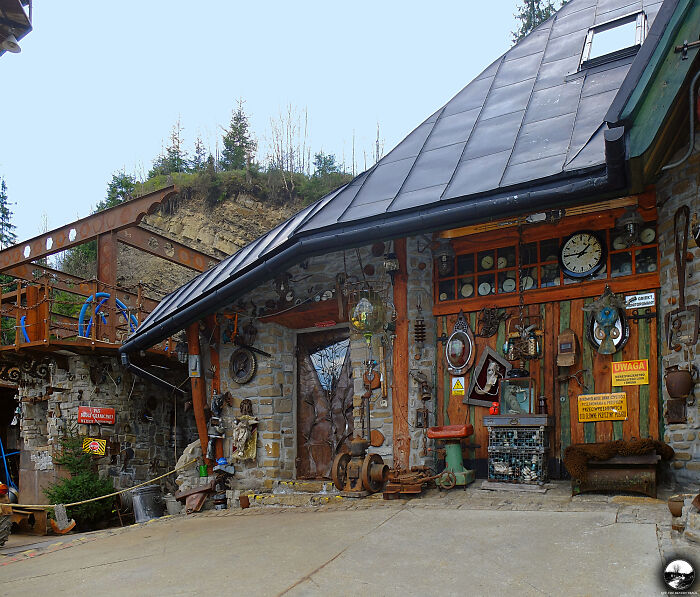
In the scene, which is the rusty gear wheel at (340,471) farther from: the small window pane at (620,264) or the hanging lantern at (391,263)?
the small window pane at (620,264)

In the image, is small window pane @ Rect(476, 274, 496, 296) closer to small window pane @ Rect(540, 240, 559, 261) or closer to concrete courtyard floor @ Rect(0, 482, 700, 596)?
small window pane @ Rect(540, 240, 559, 261)

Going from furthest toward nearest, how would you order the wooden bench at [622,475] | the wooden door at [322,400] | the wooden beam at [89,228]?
the wooden beam at [89,228] → the wooden door at [322,400] → the wooden bench at [622,475]

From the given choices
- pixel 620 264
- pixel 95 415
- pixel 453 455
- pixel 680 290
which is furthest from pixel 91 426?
pixel 680 290

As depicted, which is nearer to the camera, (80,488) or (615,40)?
(615,40)

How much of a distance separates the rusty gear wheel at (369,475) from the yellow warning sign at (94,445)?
22.9 ft

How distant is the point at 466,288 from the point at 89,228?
9.16 meters

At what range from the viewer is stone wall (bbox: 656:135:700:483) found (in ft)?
22.7

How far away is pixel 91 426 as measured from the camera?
13.4 meters

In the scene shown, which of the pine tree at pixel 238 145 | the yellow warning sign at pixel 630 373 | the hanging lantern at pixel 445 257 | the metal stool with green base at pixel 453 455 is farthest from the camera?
the pine tree at pixel 238 145

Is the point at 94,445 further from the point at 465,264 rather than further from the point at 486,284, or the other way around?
the point at 486,284

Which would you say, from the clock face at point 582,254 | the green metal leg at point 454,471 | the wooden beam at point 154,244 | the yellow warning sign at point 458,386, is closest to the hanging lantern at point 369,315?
the yellow warning sign at point 458,386

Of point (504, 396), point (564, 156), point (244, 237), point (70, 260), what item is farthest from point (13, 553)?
point (70, 260)

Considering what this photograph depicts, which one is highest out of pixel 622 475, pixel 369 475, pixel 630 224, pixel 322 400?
pixel 630 224

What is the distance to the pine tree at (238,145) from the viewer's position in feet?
83.4
